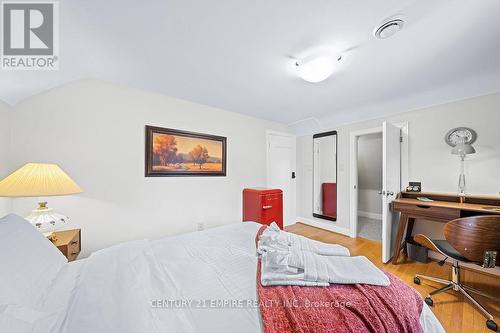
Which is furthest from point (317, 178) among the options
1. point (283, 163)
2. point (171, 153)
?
point (171, 153)

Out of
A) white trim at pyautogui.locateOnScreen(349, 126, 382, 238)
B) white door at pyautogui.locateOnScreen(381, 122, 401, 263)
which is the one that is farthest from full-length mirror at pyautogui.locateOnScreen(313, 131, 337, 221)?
white door at pyautogui.locateOnScreen(381, 122, 401, 263)

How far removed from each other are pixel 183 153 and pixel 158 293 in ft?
6.17

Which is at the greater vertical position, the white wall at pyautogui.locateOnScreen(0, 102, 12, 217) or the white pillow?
the white wall at pyautogui.locateOnScreen(0, 102, 12, 217)

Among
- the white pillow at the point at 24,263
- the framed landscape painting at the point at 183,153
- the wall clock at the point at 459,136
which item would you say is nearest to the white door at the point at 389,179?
the wall clock at the point at 459,136

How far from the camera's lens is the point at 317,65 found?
5.16 feet

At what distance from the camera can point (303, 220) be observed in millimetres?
4031

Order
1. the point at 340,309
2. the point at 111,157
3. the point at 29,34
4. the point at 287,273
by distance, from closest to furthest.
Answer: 1. the point at 340,309
2. the point at 287,273
3. the point at 29,34
4. the point at 111,157

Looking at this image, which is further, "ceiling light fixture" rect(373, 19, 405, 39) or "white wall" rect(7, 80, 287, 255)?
"white wall" rect(7, 80, 287, 255)

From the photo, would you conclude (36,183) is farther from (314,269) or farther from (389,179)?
(389,179)

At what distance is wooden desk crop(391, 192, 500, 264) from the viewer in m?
1.92

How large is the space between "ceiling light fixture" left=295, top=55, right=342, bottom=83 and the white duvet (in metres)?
1.60

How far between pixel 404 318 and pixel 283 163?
3.16m

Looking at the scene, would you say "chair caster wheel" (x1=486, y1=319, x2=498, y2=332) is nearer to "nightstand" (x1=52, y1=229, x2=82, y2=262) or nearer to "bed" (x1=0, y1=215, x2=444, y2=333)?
"bed" (x1=0, y1=215, x2=444, y2=333)

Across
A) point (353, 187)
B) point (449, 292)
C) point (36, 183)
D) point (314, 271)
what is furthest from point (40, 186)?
point (353, 187)
